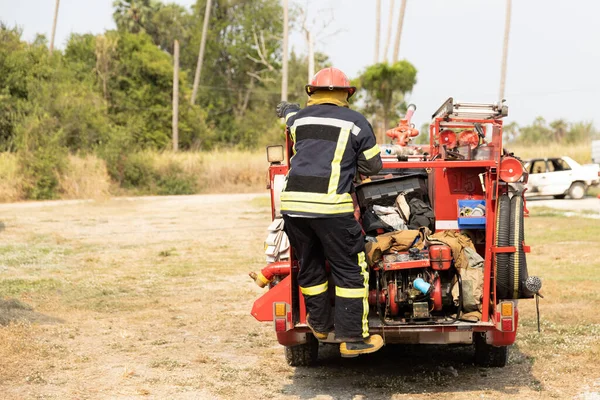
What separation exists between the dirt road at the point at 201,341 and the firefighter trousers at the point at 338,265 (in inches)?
27.9

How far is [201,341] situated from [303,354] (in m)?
1.48

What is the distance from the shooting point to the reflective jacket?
5.23 meters

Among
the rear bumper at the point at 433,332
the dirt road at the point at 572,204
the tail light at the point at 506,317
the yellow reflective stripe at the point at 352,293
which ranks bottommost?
the dirt road at the point at 572,204

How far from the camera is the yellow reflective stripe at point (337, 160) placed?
5227mm

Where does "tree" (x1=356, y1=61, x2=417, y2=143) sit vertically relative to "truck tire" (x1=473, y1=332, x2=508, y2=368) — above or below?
above

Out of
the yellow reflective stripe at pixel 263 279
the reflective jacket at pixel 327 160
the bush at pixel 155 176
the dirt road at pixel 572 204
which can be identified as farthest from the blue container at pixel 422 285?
the bush at pixel 155 176

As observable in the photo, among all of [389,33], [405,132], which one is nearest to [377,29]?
[389,33]

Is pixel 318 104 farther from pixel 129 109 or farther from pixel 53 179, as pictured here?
pixel 129 109

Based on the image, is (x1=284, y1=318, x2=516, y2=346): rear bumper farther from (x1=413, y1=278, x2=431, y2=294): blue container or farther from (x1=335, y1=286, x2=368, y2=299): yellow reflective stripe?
(x1=335, y1=286, x2=368, y2=299): yellow reflective stripe

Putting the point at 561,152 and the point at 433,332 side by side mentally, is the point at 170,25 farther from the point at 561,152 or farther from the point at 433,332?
the point at 433,332

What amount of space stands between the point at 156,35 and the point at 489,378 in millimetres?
60205

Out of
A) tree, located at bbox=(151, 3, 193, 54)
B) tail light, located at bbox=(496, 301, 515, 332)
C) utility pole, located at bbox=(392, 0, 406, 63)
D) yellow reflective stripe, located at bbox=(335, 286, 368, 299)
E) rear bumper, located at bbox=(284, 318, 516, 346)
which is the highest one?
tree, located at bbox=(151, 3, 193, 54)

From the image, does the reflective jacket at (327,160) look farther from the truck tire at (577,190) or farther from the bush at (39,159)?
the bush at (39,159)

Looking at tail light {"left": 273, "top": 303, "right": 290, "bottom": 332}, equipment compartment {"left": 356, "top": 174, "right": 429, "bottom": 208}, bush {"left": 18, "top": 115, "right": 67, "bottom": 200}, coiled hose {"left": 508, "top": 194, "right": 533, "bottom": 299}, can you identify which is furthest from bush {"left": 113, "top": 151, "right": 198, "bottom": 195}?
coiled hose {"left": 508, "top": 194, "right": 533, "bottom": 299}
